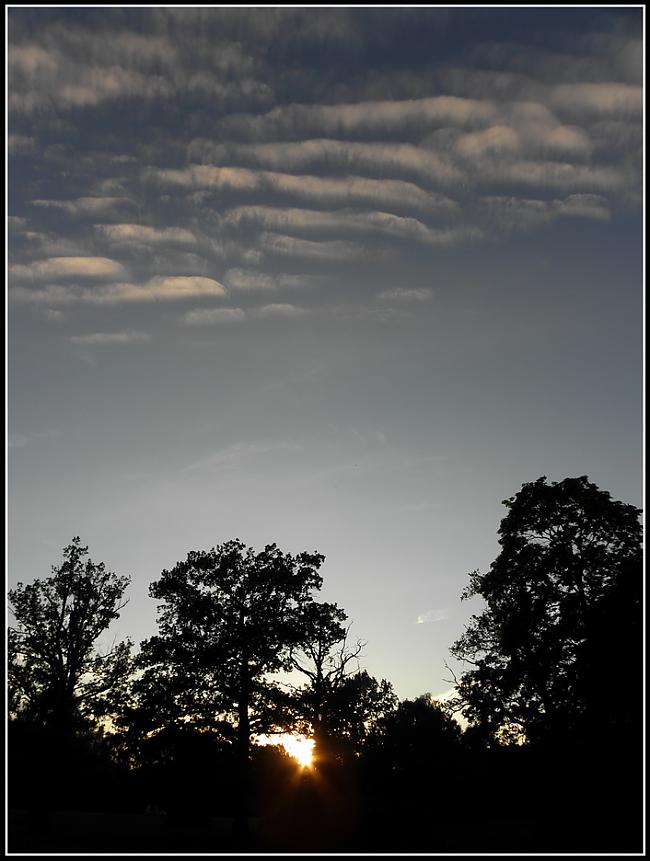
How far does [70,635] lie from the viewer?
1738 inches

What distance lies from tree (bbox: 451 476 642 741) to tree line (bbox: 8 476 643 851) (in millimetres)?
87

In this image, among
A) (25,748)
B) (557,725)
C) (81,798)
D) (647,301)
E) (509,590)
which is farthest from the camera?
(81,798)

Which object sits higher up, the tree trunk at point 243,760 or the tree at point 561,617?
the tree at point 561,617

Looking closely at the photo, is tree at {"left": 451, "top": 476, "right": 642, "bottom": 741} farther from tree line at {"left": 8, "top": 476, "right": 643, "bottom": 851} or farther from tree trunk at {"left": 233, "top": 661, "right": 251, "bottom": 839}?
tree trunk at {"left": 233, "top": 661, "right": 251, "bottom": 839}

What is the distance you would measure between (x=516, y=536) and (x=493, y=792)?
21.7m

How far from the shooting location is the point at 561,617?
109ft

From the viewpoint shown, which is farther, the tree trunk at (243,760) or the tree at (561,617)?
the tree trunk at (243,760)

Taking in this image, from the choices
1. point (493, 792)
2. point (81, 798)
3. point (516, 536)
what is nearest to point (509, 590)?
point (516, 536)

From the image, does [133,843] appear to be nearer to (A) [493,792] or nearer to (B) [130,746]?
(B) [130,746]

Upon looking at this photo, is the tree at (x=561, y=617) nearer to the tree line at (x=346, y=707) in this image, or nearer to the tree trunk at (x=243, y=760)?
the tree line at (x=346, y=707)

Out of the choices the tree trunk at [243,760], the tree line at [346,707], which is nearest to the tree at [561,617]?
the tree line at [346,707]

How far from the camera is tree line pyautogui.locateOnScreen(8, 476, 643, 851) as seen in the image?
30125mm

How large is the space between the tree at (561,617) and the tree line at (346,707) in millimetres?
87

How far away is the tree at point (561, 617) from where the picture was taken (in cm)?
3012
